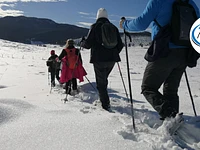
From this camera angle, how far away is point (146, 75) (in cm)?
308

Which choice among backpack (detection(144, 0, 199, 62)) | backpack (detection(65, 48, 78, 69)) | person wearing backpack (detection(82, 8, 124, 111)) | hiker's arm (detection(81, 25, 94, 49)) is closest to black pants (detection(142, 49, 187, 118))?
backpack (detection(144, 0, 199, 62))

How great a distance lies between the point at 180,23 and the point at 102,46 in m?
1.80

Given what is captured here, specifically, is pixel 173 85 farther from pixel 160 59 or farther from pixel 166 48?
pixel 166 48

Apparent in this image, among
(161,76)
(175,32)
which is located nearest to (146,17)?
(175,32)

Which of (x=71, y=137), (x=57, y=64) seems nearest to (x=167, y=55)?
(x=71, y=137)

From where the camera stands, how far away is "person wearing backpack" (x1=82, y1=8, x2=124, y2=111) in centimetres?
433

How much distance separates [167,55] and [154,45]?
7.9 inches

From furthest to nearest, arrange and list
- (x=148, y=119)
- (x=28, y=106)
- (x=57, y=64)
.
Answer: (x=57, y=64)
(x=28, y=106)
(x=148, y=119)

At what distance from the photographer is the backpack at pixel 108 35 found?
14.1 ft

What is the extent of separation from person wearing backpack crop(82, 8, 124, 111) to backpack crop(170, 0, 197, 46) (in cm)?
164

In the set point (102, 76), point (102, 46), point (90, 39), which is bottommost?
point (102, 76)

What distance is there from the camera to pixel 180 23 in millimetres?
2854

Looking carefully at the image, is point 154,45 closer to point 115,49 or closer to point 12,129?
point 115,49

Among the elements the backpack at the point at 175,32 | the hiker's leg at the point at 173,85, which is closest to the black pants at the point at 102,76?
the hiker's leg at the point at 173,85
